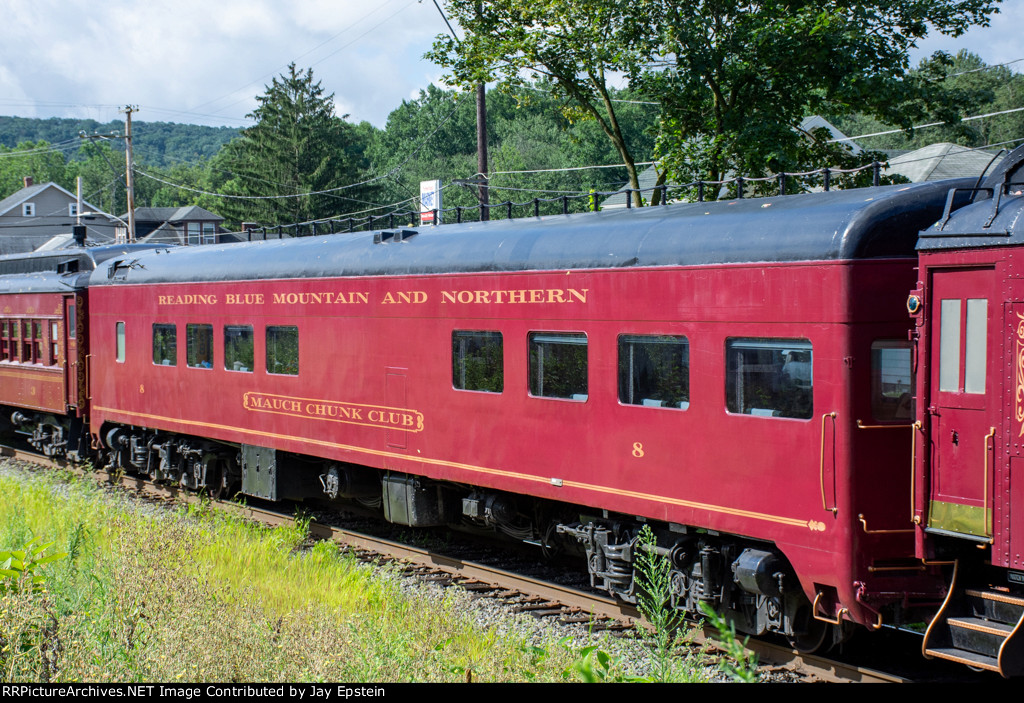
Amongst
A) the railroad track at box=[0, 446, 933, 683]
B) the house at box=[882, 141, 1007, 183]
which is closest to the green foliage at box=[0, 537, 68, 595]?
A: the railroad track at box=[0, 446, 933, 683]

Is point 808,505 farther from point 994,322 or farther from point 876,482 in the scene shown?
point 994,322

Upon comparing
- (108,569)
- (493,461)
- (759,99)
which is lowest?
(108,569)

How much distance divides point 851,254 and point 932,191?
0.84m

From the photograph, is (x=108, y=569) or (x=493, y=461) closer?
(x=108, y=569)

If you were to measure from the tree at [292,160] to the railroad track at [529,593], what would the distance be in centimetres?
4640

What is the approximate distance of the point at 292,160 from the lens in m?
60.0

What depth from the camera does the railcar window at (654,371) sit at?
311 inches

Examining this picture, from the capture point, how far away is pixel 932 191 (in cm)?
710

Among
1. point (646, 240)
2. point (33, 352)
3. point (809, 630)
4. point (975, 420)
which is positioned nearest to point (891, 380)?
point (975, 420)

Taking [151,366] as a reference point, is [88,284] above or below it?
above

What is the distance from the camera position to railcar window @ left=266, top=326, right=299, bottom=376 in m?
12.2

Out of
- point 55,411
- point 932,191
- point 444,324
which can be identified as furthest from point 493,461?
point 55,411

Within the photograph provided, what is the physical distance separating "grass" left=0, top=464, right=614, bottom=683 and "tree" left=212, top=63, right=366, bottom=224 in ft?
162

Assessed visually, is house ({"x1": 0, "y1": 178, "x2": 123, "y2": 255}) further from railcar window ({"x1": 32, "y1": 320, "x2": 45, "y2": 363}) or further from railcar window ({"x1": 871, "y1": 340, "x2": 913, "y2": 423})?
railcar window ({"x1": 871, "y1": 340, "x2": 913, "y2": 423})
